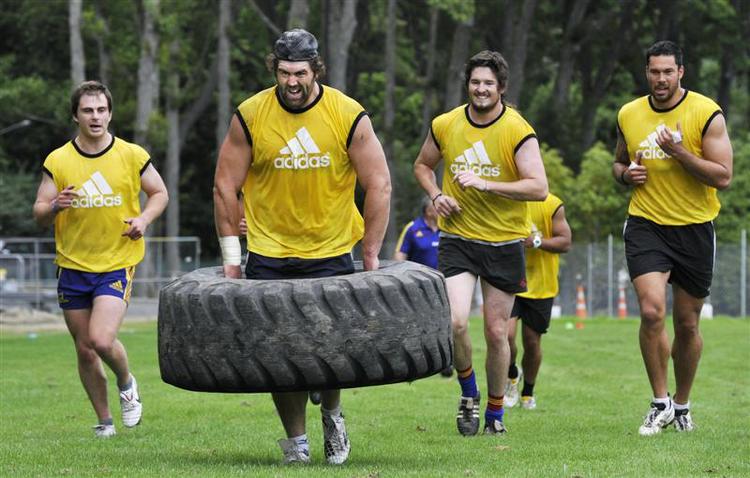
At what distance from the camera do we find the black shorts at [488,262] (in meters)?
10.5

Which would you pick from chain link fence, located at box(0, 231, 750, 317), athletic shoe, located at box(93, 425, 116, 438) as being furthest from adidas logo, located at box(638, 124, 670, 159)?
chain link fence, located at box(0, 231, 750, 317)

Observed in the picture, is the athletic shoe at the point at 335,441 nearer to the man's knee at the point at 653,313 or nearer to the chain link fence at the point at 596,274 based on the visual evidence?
the man's knee at the point at 653,313

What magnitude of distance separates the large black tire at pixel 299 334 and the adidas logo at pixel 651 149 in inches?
127

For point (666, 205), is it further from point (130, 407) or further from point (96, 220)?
point (130, 407)

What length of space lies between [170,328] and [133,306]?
31009mm

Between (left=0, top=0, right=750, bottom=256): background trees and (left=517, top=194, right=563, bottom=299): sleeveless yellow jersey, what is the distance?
26.4m

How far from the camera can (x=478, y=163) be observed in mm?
10383

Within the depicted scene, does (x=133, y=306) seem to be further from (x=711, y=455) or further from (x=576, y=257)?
(x=711, y=455)

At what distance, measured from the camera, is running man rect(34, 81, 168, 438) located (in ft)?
34.7

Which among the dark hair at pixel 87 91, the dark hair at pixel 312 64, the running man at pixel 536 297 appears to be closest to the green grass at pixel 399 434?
the running man at pixel 536 297

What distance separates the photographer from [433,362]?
7.99 meters

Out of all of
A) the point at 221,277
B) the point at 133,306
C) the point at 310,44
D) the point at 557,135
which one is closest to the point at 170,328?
the point at 221,277

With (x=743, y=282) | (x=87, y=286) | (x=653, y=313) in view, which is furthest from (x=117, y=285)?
(x=743, y=282)

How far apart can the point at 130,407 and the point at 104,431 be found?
1.85 ft
